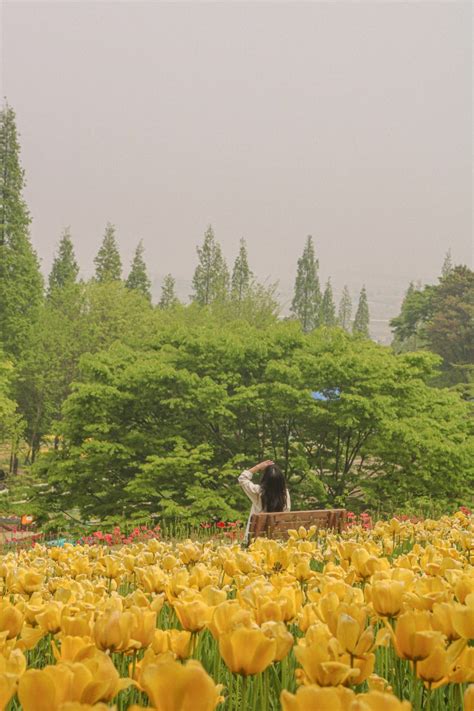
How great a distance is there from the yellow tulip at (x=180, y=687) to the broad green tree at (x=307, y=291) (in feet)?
260

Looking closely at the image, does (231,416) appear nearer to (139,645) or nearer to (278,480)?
(278,480)

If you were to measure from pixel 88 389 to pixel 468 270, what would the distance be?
39.7 metres

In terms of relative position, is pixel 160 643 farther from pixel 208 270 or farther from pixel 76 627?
pixel 208 270

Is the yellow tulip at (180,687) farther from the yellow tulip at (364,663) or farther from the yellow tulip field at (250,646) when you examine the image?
the yellow tulip at (364,663)

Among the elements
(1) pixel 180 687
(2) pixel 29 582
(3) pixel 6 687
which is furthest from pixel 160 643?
(2) pixel 29 582

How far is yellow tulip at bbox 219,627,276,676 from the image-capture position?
1.15 m

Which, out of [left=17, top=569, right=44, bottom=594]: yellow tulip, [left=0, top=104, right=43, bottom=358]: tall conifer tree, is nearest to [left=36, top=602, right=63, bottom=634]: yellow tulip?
[left=17, top=569, right=44, bottom=594]: yellow tulip

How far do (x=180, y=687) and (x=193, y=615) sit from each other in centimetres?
65

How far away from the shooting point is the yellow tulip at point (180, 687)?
0.86m

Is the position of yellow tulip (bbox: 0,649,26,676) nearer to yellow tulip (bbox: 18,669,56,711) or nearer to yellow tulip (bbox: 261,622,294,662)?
yellow tulip (bbox: 18,669,56,711)

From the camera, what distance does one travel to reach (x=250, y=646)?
116 centimetres

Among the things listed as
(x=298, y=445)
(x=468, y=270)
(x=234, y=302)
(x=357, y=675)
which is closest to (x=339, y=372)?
(x=298, y=445)

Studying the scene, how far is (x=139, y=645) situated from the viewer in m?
1.39

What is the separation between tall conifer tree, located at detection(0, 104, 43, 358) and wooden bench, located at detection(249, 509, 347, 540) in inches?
1115
